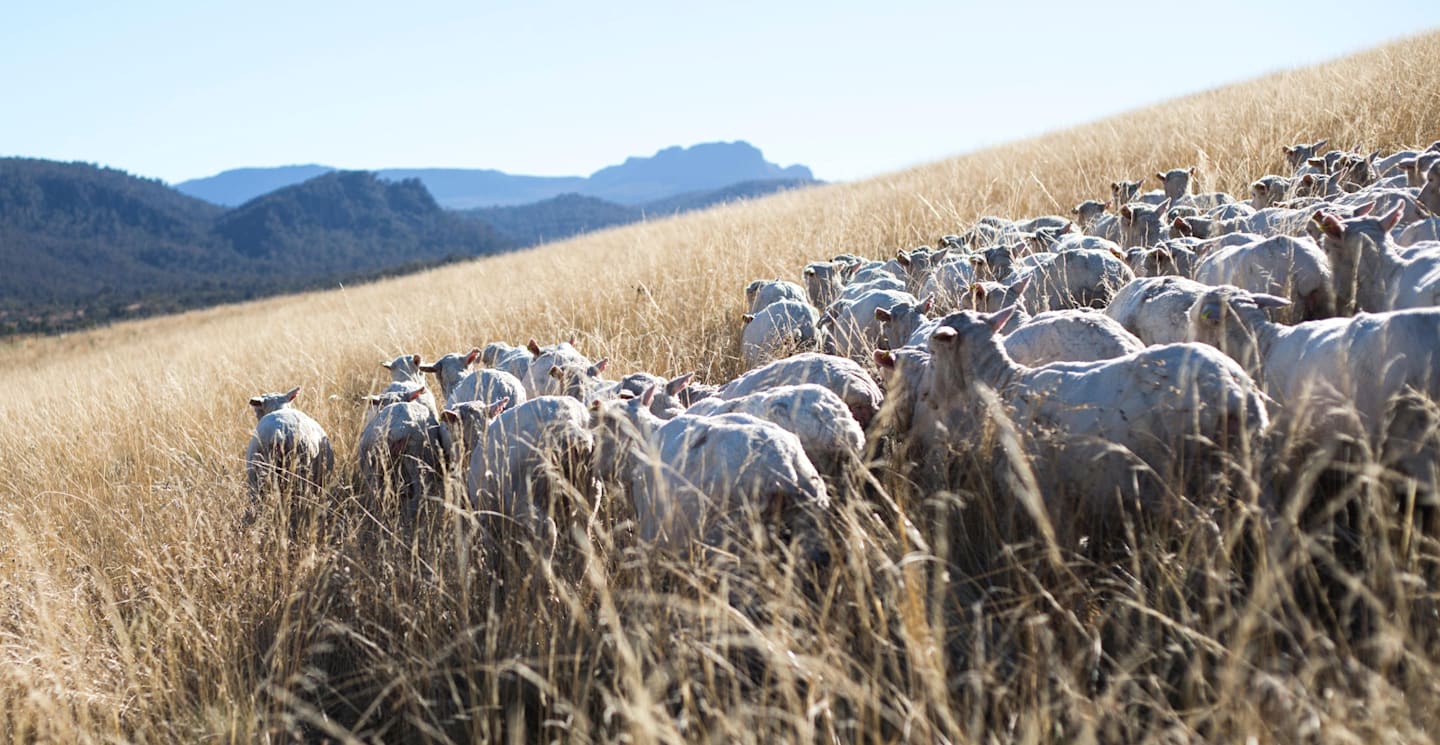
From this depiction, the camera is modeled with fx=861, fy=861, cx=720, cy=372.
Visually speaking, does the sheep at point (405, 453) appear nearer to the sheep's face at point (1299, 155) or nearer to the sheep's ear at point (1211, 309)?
the sheep's ear at point (1211, 309)

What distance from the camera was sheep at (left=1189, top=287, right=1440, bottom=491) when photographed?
2.45 m

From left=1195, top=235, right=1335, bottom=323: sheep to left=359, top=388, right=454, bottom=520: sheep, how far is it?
394cm

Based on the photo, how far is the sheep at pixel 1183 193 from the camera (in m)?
6.99

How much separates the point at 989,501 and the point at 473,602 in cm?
195

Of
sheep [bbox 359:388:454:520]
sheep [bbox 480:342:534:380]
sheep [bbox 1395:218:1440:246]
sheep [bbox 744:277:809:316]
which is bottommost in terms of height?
sheep [bbox 359:388:454:520]

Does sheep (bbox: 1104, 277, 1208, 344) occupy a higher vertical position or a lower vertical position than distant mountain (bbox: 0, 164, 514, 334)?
lower

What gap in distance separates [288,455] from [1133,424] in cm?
406

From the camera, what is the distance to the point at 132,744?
2752 mm

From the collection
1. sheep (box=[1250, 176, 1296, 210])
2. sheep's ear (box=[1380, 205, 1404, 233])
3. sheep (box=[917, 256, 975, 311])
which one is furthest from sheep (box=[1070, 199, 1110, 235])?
sheep's ear (box=[1380, 205, 1404, 233])

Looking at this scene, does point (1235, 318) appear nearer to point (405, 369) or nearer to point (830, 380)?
point (830, 380)

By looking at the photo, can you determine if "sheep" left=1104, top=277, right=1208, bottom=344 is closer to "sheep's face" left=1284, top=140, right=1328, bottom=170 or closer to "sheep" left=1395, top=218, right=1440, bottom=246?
"sheep" left=1395, top=218, right=1440, bottom=246

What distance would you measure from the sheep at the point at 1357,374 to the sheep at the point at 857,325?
229 cm

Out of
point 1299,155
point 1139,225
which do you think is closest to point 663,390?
point 1139,225

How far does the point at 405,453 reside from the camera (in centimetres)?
444
